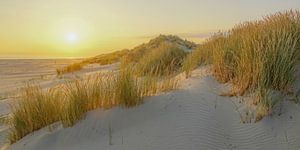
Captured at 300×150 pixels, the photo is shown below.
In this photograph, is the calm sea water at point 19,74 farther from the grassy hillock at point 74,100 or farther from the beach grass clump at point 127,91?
the beach grass clump at point 127,91

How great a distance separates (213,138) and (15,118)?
347cm

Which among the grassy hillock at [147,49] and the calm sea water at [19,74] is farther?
the grassy hillock at [147,49]

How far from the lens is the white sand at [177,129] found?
5121 mm

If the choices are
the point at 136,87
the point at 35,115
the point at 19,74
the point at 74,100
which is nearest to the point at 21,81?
the point at 19,74

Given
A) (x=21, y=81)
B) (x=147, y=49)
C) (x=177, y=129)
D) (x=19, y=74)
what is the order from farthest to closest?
(x=19, y=74)
(x=21, y=81)
(x=147, y=49)
(x=177, y=129)

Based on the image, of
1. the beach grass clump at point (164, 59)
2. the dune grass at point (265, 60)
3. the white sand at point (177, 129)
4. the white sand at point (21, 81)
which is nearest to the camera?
the white sand at point (177, 129)

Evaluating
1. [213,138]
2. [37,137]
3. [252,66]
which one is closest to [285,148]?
[213,138]

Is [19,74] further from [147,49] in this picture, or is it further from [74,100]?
[74,100]

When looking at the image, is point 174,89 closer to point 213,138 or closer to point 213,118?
point 213,118

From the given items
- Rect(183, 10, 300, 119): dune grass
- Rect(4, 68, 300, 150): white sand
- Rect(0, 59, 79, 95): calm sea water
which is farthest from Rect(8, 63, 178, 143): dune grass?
Rect(0, 59, 79, 95): calm sea water

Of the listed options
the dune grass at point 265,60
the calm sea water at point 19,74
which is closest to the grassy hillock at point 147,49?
the calm sea water at point 19,74

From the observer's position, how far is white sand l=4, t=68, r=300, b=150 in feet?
16.8

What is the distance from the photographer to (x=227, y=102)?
6215 millimetres

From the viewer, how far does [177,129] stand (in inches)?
213
